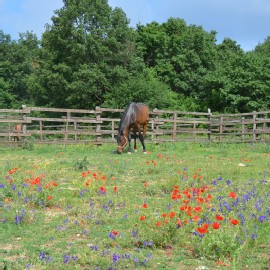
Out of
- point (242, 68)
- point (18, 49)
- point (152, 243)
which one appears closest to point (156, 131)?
point (152, 243)

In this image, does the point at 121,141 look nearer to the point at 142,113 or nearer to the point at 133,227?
the point at 142,113

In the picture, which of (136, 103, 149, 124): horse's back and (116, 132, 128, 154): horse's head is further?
(136, 103, 149, 124): horse's back

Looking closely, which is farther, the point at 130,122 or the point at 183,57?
the point at 183,57

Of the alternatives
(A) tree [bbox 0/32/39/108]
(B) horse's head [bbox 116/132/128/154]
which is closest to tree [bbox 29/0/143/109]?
(A) tree [bbox 0/32/39/108]

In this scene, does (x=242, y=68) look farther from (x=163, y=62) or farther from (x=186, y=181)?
(x=186, y=181)

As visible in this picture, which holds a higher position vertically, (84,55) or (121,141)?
(84,55)

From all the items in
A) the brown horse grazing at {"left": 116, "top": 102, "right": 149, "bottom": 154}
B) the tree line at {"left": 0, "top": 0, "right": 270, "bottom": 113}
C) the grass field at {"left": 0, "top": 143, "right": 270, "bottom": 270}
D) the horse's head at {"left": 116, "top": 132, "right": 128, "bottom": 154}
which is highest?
the tree line at {"left": 0, "top": 0, "right": 270, "bottom": 113}

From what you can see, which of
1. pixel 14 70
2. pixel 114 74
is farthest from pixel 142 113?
pixel 14 70

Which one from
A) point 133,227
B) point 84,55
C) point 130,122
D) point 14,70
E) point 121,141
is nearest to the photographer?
point 133,227

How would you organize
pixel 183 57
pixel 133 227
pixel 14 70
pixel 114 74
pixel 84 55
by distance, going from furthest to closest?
pixel 14 70
pixel 183 57
pixel 114 74
pixel 84 55
pixel 133 227

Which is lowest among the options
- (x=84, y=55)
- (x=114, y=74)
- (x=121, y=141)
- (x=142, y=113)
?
(x=121, y=141)

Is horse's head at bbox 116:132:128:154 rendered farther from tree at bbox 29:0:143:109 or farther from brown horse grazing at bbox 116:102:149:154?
tree at bbox 29:0:143:109

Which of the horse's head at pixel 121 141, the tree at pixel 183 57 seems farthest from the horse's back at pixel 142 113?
the tree at pixel 183 57

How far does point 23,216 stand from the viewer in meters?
4.57
